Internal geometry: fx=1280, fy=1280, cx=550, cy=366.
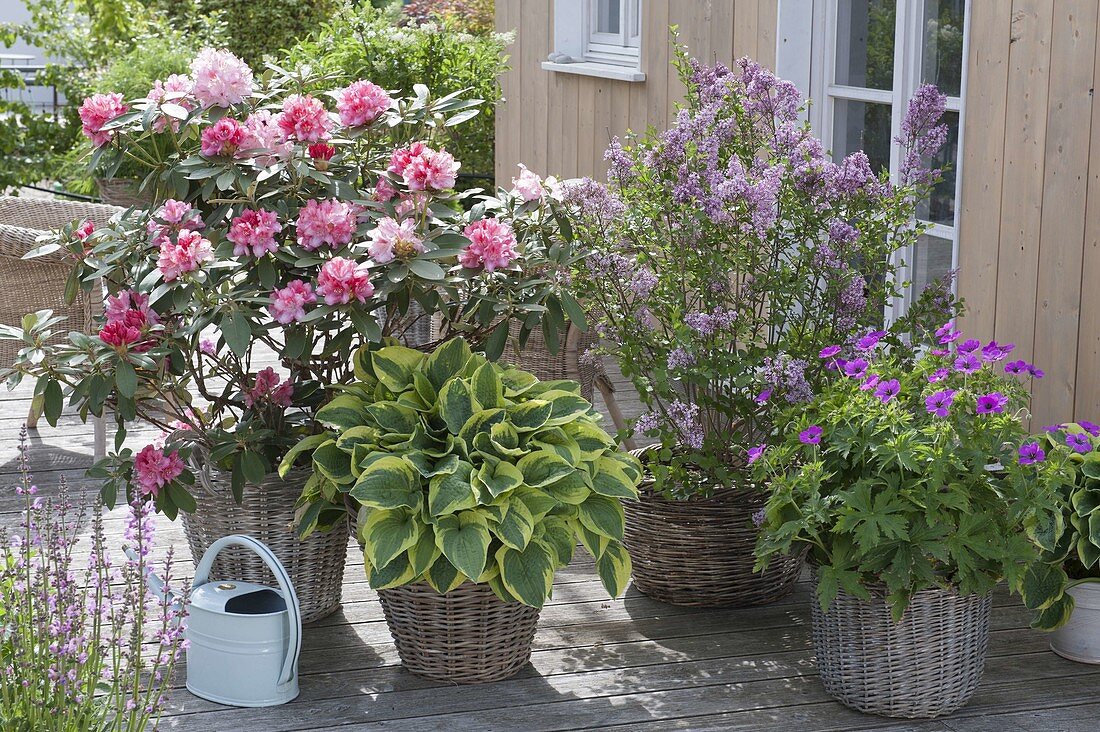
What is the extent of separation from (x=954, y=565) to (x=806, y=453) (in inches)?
13.5

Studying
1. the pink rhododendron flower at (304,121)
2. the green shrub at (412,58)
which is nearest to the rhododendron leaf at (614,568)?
the pink rhododendron flower at (304,121)

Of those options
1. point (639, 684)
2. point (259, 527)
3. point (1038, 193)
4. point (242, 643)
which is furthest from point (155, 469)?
point (1038, 193)

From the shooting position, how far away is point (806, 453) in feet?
8.23

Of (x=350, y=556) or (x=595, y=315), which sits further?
(x=350, y=556)

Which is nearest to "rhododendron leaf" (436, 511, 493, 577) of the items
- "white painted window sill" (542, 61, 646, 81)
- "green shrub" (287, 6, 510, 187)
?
"white painted window sill" (542, 61, 646, 81)

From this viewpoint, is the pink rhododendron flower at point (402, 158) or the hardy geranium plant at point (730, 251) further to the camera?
the hardy geranium plant at point (730, 251)

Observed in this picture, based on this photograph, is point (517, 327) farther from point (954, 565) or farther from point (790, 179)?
point (954, 565)

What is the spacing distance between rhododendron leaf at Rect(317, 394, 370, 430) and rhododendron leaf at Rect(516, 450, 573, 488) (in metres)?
0.36

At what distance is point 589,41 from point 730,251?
3270mm

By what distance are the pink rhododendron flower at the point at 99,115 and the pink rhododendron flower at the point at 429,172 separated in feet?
2.21

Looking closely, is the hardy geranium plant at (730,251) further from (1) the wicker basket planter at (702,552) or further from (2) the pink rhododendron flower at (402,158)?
(2) the pink rhododendron flower at (402,158)

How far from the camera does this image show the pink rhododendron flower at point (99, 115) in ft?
8.96

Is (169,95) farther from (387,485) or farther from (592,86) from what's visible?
(592,86)

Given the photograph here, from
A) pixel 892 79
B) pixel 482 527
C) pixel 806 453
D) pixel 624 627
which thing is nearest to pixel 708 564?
pixel 624 627
